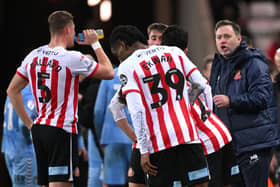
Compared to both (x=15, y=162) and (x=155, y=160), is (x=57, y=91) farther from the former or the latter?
(x=15, y=162)

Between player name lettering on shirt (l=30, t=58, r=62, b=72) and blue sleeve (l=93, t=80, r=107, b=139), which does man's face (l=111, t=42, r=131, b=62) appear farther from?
blue sleeve (l=93, t=80, r=107, b=139)

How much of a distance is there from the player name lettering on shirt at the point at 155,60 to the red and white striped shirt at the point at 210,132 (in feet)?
2.25

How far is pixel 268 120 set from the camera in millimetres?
8742

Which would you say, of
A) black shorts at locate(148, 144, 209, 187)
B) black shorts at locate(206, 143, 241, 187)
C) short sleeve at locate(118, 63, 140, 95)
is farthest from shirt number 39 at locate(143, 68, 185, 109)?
black shorts at locate(206, 143, 241, 187)

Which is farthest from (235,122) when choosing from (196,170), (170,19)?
(170,19)

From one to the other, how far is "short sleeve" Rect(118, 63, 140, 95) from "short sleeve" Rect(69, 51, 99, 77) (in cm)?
76

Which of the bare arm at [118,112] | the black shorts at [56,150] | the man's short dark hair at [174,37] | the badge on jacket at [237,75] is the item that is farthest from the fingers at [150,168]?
the badge on jacket at [237,75]

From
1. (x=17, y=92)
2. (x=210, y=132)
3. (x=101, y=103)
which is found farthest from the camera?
(x=101, y=103)

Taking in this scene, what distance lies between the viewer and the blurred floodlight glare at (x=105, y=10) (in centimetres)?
1658

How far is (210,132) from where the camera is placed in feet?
25.8

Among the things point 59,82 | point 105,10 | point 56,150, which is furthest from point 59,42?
point 105,10

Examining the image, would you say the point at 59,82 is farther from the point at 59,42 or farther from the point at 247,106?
the point at 247,106

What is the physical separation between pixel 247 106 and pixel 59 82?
6.63 ft

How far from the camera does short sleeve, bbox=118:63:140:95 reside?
722 cm
